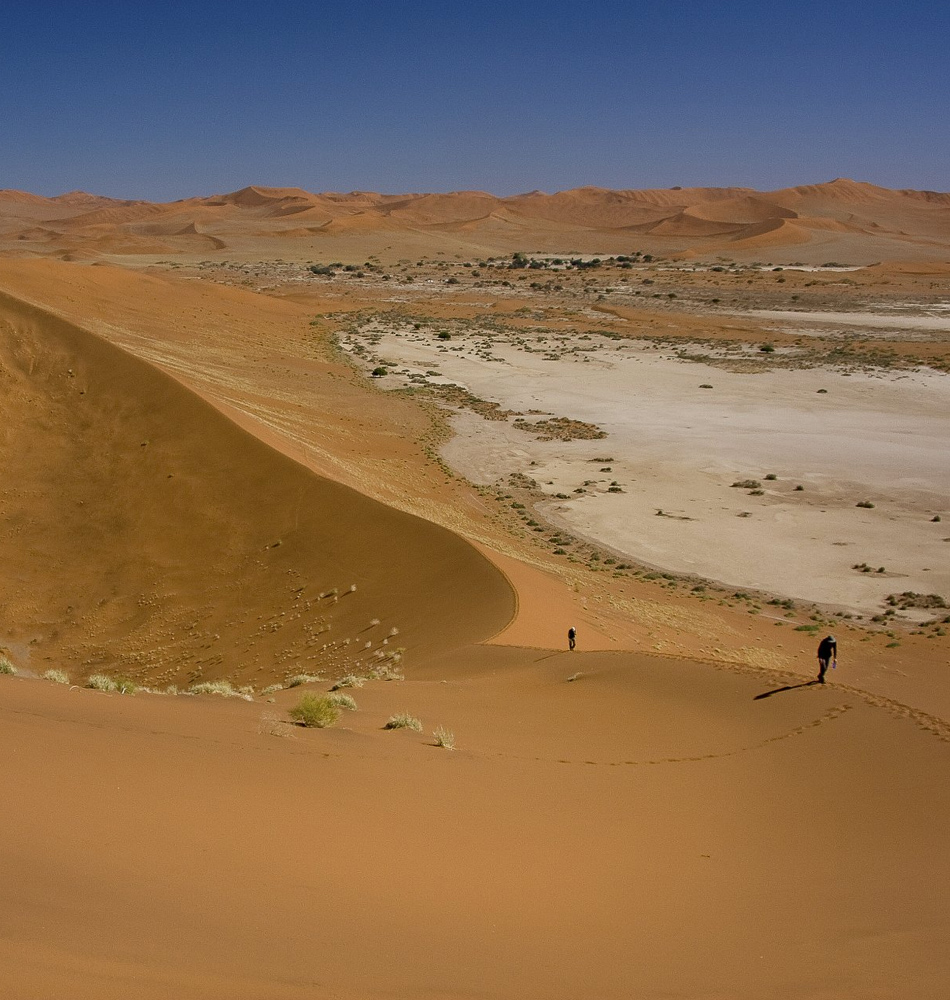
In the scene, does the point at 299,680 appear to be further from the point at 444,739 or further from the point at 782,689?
the point at 782,689

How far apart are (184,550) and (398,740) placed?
11.6 metres

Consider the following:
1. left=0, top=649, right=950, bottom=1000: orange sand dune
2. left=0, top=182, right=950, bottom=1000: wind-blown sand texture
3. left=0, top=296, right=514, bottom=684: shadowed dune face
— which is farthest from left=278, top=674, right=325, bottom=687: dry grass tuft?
left=0, top=649, right=950, bottom=1000: orange sand dune

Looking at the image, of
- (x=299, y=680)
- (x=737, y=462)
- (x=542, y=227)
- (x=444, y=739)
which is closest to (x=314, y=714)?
(x=444, y=739)

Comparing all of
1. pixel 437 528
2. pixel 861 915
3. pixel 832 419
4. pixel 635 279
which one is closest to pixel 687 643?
pixel 437 528

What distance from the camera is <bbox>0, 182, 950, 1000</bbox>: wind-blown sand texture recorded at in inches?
207

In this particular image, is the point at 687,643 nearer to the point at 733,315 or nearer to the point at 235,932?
the point at 235,932

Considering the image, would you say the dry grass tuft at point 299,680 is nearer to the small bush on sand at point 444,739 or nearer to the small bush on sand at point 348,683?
the small bush on sand at point 348,683

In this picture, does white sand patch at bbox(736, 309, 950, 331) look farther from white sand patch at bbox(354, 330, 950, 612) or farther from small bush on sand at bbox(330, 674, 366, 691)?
small bush on sand at bbox(330, 674, 366, 691)

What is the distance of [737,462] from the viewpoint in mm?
30547

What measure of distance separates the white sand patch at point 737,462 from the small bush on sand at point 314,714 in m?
13.3

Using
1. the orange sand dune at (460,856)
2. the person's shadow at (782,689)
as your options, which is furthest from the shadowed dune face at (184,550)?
the orange sand dune at (460,856)

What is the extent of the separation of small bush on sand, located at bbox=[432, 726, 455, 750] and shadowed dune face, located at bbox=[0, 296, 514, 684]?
5.27 m

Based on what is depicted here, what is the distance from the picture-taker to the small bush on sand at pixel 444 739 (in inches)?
366

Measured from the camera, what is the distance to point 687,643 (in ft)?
54.7
